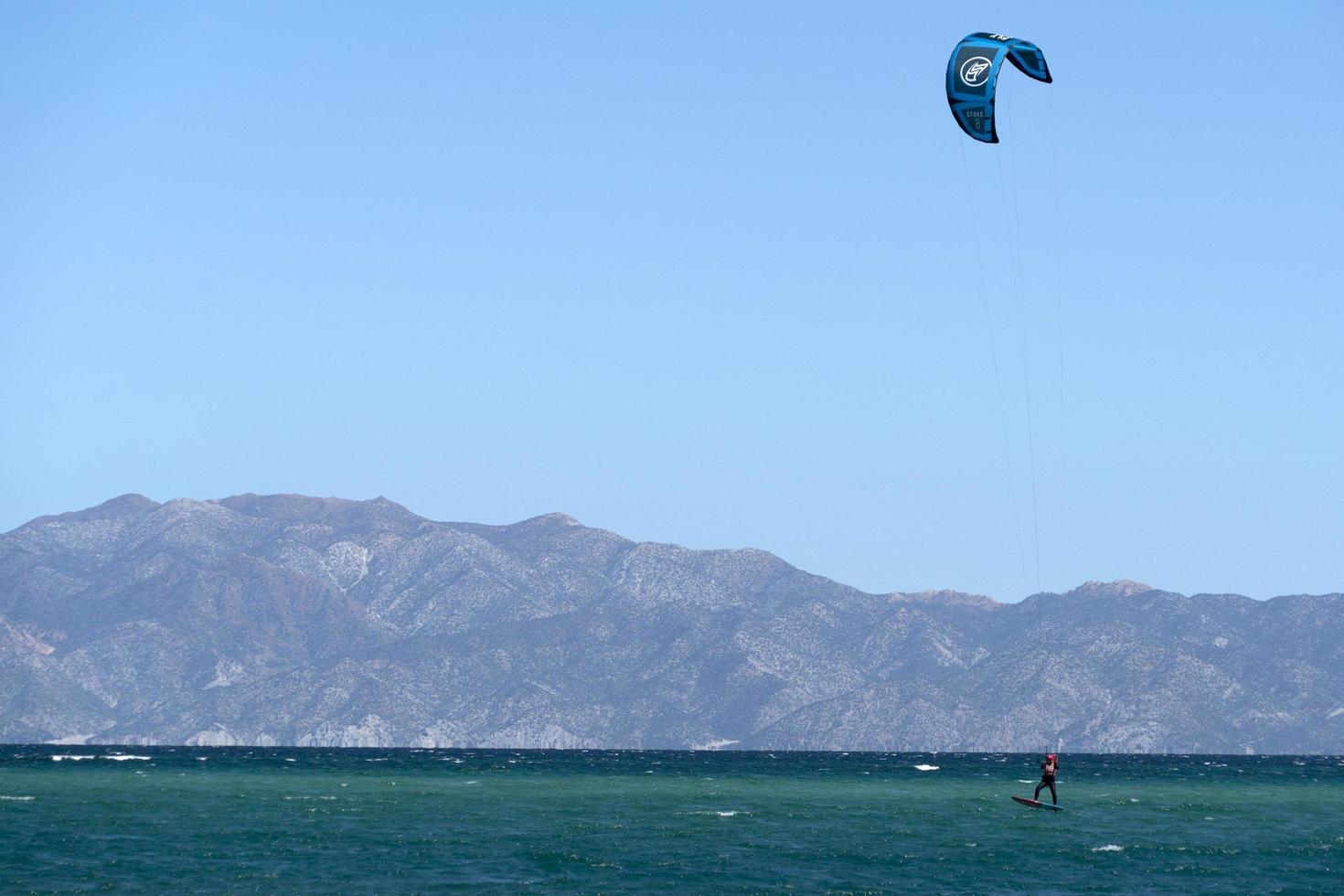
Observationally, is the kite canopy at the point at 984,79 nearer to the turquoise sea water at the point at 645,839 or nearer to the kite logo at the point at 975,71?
the kite logo at the point at 975,71

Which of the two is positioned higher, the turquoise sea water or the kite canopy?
Result: the kite canopy

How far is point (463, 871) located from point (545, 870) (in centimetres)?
347

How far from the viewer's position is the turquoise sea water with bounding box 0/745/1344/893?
68.9 m

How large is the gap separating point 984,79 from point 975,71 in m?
0.58

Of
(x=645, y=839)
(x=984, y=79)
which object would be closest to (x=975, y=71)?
(x=984, y=79)

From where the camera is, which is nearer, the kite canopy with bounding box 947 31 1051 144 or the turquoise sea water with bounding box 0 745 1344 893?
the turquoise sea water with bounding box 0 745 1344 893

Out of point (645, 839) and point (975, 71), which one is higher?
point (975, 71)

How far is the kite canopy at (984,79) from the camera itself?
3049 inches

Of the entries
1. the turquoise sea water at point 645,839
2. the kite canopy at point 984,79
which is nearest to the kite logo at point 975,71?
the kite canopy at point 984,79

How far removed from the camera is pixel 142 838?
276ft

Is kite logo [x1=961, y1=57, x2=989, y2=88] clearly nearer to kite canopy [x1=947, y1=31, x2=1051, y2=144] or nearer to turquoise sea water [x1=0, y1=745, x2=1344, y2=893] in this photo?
kite canopy [x1=947, y1=31, x2=1051, y2=144]

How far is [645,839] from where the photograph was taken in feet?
283

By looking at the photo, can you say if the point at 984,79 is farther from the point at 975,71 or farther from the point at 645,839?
the point at 645,839

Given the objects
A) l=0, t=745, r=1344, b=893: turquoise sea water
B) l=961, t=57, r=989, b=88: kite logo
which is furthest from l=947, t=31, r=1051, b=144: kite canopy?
l=0, t=745, r=1344, b=893: turquoise sea water
